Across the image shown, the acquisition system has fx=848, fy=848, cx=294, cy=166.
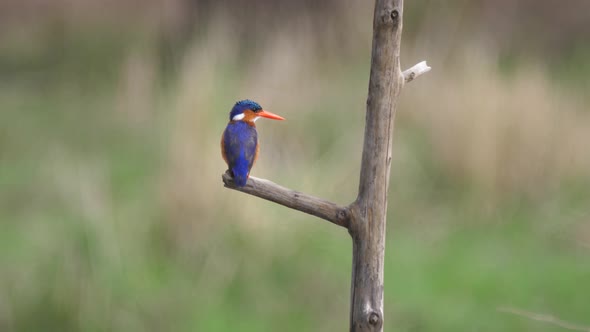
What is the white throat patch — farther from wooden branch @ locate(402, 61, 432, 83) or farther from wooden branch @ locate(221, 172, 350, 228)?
wooden branch @ locate(402, 61, 432, 83)

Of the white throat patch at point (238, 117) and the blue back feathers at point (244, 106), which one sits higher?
the blue back feathers at point (244, 106)

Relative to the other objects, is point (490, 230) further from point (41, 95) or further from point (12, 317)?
point (41, 95)

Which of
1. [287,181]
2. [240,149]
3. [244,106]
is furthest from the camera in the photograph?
[287,181]

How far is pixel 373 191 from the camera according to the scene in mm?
1812

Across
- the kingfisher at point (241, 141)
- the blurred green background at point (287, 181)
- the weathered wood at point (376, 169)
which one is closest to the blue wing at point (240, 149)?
the kingfisher at point (241, 141)

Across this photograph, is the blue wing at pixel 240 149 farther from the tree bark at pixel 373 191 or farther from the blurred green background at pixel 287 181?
the blurred green background at pixel 287 181

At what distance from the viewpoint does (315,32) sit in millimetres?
7602

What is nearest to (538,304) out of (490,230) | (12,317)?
(490,230)

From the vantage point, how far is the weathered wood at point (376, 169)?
1746 mm

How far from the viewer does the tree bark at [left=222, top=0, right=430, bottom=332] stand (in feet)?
5.76

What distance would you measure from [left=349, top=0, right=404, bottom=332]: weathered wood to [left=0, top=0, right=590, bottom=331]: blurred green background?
2.01 metres

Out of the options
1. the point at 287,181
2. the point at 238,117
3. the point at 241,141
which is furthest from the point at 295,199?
the point at 287,181

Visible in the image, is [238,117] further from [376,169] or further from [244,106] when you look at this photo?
[376,169]

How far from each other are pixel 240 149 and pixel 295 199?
0.23 m
